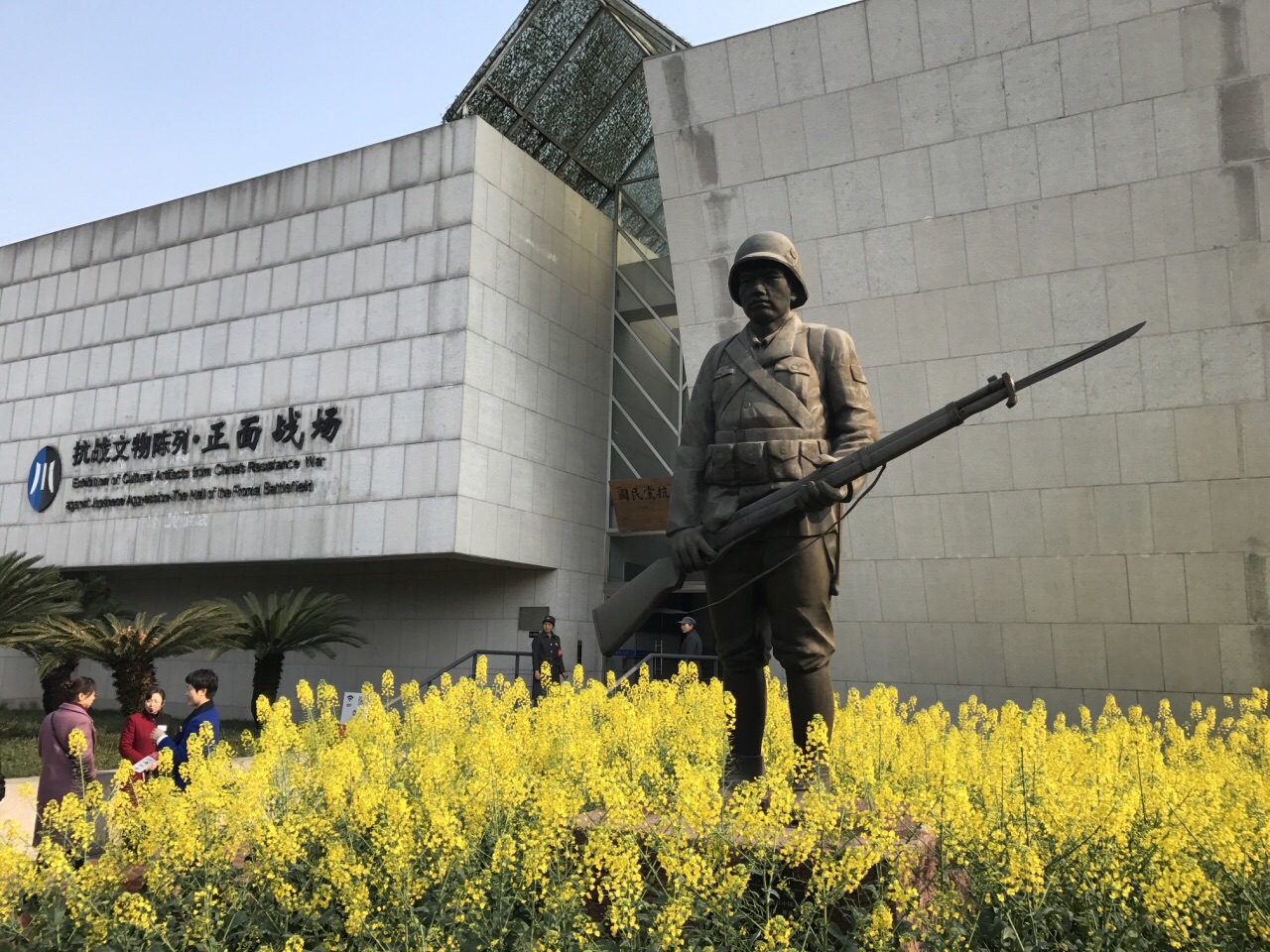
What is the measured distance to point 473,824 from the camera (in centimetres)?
462

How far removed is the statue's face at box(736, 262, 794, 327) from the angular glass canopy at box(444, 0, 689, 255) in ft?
49.4

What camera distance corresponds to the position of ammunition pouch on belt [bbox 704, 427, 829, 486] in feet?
17.2

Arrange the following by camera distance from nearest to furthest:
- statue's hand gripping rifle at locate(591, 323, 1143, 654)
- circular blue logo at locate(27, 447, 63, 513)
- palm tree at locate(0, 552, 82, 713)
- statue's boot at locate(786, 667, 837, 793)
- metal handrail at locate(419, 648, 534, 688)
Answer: statue's hand gripping rifle at locate(591, 323, 1143, 654)
statue's boot at locate(786, 667, 837, 793)
metal handrail at locate(419, 648, 534, 688)
palm tree at locate(0, 552, 82, 713)
circular blue logo at locate(27, 447, 63, 513)

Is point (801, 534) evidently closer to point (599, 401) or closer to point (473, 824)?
point (473, 824)

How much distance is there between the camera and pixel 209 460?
1983 centimetres

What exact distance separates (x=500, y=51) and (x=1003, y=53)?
998 centimetres

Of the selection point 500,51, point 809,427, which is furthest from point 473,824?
point 500,51

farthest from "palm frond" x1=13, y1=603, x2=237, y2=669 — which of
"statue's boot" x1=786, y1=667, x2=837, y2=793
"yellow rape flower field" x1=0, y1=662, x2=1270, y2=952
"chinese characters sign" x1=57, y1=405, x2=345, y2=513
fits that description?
"statue's boot" x1=786, y1=667, x2=837, y2=793

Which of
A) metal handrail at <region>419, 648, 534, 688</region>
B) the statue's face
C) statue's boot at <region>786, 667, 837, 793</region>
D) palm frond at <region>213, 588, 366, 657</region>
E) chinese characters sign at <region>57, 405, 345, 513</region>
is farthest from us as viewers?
chinese characters sign at <region>57, 405, 345, 513</region>

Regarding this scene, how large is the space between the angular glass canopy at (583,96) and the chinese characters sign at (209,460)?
7.18 meters

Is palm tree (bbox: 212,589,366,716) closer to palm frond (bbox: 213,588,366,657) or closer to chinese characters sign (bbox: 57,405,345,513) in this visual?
palm frond (bbox: 213,588,366,657)

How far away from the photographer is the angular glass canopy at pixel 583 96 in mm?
19797

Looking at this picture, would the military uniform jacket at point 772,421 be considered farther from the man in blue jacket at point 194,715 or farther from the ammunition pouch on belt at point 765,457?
the man in blue jacket at point 194,715

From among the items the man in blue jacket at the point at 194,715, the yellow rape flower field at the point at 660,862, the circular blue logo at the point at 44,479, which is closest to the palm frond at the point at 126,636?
the circular blue logo at the point at 44,479
